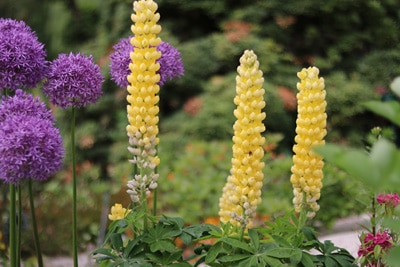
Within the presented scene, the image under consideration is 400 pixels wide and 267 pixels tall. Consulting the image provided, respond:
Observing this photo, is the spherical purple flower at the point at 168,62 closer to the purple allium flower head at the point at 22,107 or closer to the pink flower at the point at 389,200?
the purple allium flower head at the point at 22,107

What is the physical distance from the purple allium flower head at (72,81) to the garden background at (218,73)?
143 inches

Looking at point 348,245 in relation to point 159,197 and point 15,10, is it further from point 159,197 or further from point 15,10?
point 15,10

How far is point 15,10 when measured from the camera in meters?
11.0

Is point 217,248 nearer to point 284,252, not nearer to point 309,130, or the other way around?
point 284,252

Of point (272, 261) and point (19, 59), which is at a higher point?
point (19, 59)

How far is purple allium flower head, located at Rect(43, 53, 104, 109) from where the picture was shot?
2326 mm

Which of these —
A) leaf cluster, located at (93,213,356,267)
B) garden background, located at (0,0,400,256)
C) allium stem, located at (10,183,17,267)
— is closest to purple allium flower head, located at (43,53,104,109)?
allium stem, located at (10,183,17,267)

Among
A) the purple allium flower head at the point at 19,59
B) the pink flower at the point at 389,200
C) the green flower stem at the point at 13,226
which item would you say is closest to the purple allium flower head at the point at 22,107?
the purple allium flower head at the point at 19,59

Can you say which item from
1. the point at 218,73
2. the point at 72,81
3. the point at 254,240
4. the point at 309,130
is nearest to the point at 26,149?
the point at 72,81

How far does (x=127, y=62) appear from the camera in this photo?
239 centimetres

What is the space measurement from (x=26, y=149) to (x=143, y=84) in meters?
0.39

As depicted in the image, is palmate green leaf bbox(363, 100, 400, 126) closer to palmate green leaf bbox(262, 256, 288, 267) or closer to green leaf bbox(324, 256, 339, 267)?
palmate green leaf bbox(262, 256, 288, 267)

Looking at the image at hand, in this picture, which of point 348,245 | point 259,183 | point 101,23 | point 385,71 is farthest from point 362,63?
point 259,183

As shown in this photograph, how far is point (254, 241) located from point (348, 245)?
161 centimetres
